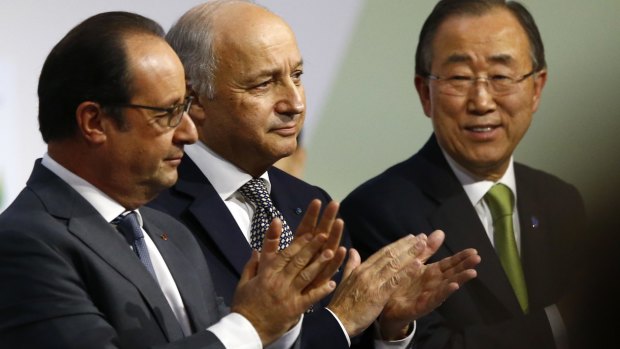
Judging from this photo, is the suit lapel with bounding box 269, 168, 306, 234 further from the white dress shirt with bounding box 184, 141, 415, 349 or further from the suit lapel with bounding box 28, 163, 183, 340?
the suit lapel with bounding box 28, 163, 183, 340

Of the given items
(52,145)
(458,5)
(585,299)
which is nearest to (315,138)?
(458,5)

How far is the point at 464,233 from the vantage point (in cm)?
267

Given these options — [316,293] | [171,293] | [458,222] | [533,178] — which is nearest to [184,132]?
[171,293]

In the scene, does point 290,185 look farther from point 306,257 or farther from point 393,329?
point 306,257

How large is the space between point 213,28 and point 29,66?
3.39ft

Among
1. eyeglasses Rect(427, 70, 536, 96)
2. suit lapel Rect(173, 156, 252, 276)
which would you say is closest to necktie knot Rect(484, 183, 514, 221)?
eyeglasses Rect(427, 70, 536, 96)

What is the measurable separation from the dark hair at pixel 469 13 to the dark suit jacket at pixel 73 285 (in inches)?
49.4

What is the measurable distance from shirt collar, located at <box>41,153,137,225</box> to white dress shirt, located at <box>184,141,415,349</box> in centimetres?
58

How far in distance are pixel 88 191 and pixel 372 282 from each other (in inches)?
25.9

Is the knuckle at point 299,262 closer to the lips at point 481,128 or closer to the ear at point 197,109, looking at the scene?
the ear at point 197,109

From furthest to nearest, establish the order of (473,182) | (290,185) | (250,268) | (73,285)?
(473,182), (290,185), (250,268), (73,285)

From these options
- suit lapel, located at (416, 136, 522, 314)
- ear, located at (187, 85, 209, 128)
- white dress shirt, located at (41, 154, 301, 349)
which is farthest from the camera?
suit lapel, located at (416, 136, 522, 314)

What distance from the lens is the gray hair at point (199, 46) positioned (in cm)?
245

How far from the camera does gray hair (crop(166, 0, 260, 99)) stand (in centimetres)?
245
